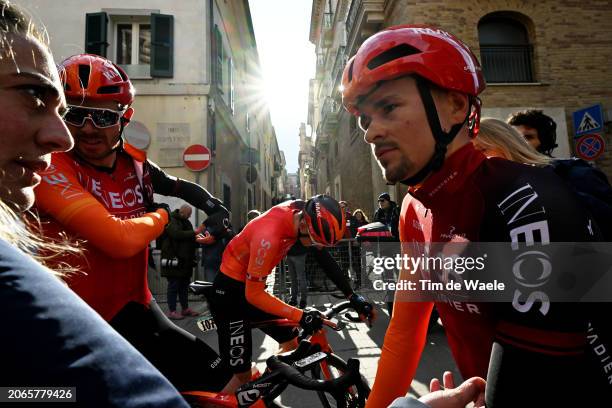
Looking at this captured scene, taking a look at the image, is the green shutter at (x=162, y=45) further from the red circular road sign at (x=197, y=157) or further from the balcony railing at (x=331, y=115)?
the balcony railing at (x=331, y=115)

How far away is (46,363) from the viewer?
39 cm

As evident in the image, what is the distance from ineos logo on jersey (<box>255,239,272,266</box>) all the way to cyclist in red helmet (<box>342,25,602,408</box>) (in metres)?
1.48

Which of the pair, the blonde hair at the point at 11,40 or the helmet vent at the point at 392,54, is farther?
the helmet vent at the point at 392,54

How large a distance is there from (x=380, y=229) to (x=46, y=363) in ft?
25.4

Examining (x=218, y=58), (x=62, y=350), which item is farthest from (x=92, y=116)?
(x=218, y=58)

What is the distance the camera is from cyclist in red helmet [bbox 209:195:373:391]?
2.90 m

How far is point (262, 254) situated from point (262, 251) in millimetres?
25

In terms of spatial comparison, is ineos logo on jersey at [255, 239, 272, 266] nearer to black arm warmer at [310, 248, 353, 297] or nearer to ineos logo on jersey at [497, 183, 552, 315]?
black arm warmer at [310, 248, 353, 297]

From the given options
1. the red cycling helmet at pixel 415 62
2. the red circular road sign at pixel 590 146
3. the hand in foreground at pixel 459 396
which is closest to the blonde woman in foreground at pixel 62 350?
the hand in foreground at pixel 459 396

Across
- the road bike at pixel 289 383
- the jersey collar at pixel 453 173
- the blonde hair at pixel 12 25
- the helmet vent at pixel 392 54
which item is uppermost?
the helmet vent at pixel 392 54

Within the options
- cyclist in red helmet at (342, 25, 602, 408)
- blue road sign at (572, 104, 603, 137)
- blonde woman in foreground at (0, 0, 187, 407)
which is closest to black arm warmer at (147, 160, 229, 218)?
cyclist in red helmet at (342, 25, 602, 408)

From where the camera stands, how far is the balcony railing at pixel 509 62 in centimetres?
1155

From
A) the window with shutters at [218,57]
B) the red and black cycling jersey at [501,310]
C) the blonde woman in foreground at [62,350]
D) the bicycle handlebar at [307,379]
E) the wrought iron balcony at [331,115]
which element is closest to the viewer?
the blonde woman in foreground at [62,350]

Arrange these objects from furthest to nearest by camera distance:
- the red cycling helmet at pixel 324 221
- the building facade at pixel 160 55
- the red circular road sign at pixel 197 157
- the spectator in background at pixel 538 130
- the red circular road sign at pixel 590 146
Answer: the building facade at pixel 160 55 → the red circular road sign at pixel 197 157 → the red circular road sign at pixel 590 146 → the spectator in background at pixel 538 130 → the red cycling helmet at pixel 324 221
